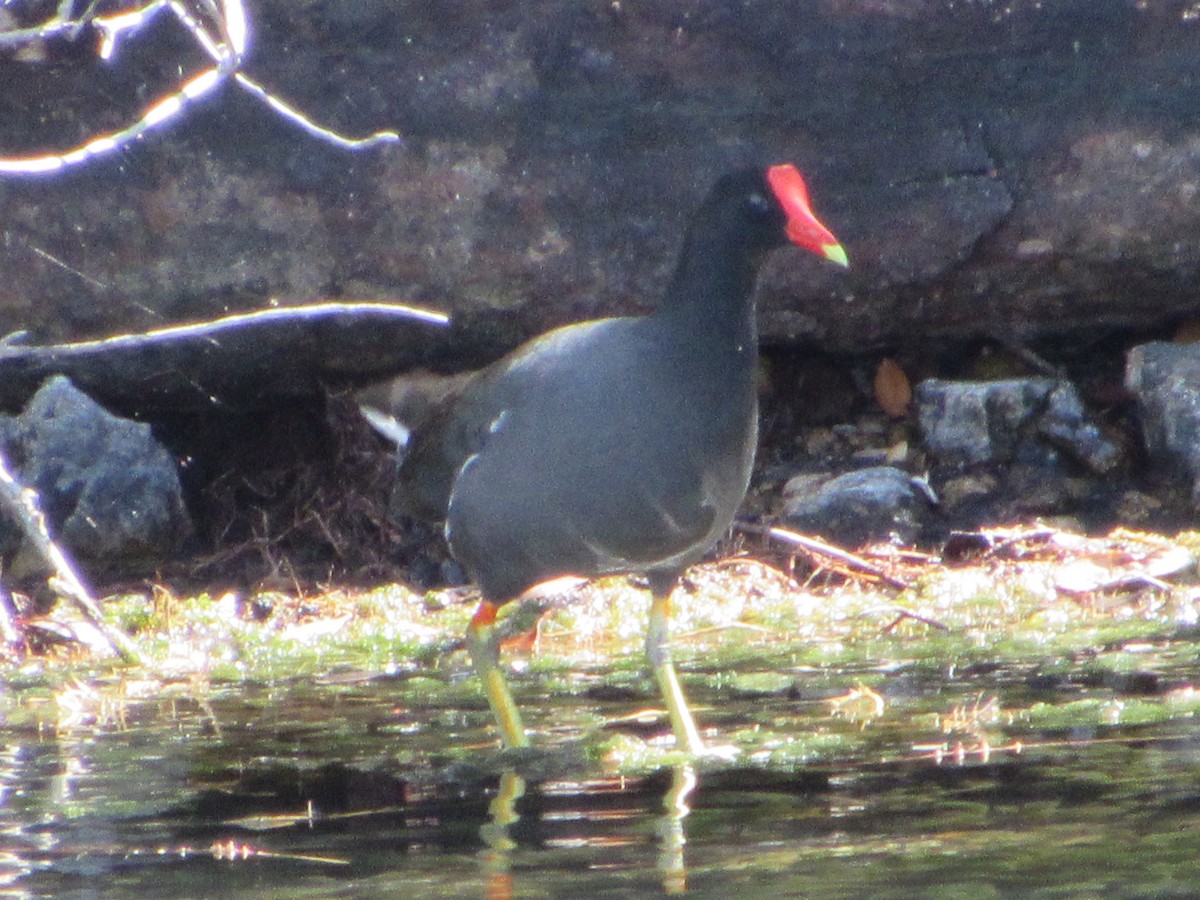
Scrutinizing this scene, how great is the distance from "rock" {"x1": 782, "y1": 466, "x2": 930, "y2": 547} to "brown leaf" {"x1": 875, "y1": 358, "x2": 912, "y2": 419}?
46cm

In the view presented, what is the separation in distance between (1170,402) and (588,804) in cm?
318

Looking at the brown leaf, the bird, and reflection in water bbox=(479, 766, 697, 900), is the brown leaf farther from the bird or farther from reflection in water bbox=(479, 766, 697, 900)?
reflection in water bbox=(479, 766, 697, 900)

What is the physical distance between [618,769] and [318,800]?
627mm

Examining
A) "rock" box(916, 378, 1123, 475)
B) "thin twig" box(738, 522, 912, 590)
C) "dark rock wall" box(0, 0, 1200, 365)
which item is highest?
"dark rock wall" box(0, 0, 1200, 365)

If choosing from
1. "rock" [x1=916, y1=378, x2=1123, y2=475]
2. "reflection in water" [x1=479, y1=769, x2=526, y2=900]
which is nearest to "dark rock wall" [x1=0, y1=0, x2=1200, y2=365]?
"rock" [x1=916, y1=378, x2=1123, y2=475]

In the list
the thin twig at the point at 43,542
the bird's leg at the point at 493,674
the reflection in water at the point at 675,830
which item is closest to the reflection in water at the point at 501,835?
the reflection in water at the point at 675,830

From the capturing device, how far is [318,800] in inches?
134

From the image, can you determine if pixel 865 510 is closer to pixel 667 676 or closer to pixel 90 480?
pixel 667 676

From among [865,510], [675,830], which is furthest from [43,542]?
[865,510]

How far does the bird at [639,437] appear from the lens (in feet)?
13.4

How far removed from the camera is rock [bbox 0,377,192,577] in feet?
18.6

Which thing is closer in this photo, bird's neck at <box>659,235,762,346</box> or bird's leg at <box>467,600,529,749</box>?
bird's leg at <box>467,600,529,749</box>

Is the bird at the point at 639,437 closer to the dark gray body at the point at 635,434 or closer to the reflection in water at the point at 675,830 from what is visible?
the dark gray body at the point at 635,434

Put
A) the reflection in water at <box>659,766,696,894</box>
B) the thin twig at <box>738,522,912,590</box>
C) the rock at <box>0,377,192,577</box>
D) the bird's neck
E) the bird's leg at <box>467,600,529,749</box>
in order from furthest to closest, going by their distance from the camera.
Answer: the rock at <box>0,377,192,577</box>
the thin twig at <box>738,522,912,590</box>
the bird's neck
the bird's leg at <box>467,600,529,749</box>
the reflection in water at <box>659,766,696,894</box>
